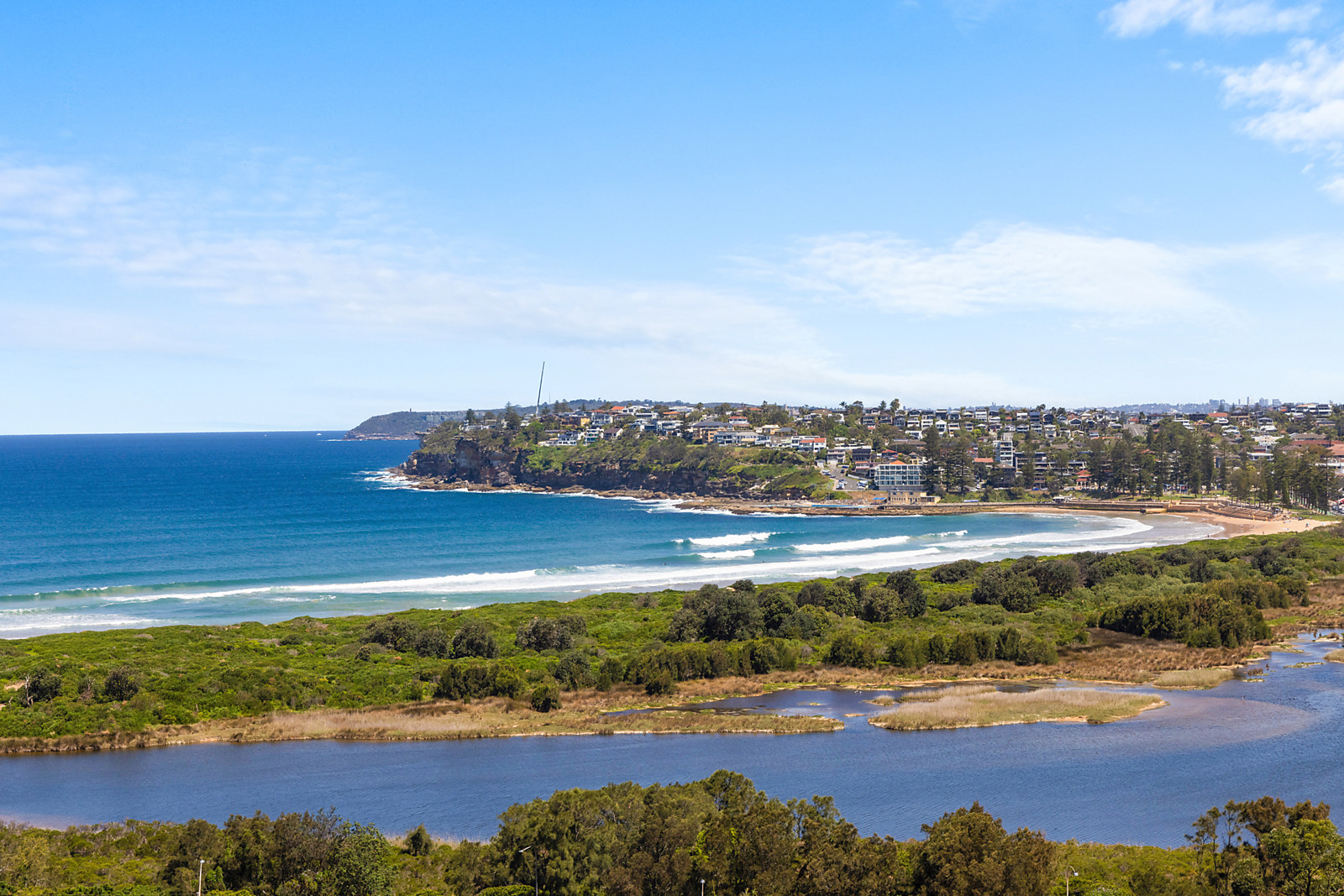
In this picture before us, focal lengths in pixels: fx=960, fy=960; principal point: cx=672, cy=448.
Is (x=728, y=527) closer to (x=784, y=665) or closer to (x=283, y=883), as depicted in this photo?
(x=784, y=665)

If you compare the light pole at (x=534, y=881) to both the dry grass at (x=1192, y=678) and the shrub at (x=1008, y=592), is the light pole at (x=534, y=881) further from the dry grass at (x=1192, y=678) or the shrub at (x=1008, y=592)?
the shrub at (x=1008, y=592)

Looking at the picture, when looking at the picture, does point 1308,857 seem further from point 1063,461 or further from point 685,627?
point 1063,461

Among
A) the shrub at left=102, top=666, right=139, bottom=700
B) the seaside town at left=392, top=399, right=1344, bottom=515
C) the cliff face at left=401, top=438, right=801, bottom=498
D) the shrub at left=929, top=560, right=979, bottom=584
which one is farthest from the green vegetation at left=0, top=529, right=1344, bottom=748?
the cliff face at left=401, top=438, right=801, bottom=498

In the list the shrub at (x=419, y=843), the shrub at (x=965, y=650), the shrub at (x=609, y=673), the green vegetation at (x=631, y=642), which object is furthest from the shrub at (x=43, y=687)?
the shrub at (x=965, y=650)

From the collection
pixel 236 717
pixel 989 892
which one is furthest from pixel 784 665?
pixel 989 892

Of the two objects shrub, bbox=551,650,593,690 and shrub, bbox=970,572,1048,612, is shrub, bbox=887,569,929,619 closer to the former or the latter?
shrub, bbox=970,572,1048,612

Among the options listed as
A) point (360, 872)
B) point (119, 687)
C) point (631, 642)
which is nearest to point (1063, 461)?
point (631, 642)
